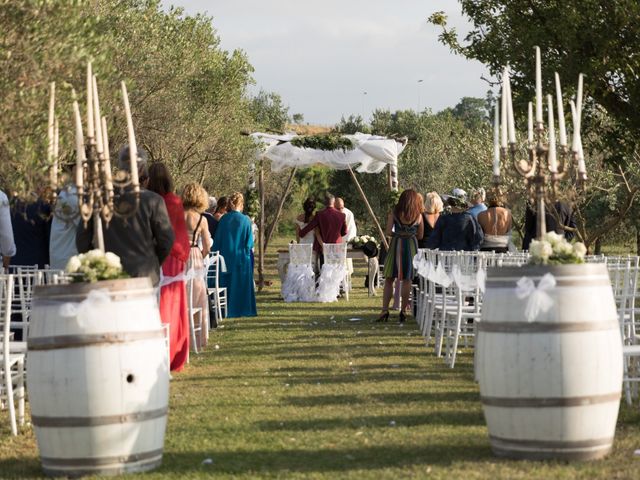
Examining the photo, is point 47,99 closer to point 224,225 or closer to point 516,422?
point 516,422

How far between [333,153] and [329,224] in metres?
3.02

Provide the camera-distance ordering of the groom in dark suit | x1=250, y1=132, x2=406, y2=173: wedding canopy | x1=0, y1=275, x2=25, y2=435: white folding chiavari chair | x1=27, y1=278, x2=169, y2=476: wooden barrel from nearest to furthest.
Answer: x1=27, y1=278, x2=169, y2=476: wooden barrel < x1=0, y1=275, x2=25, y2=435: white folding chiavari chair < the groom in dark suit < x1=250, y1=132, x2=406, y2=173: wedding canopy

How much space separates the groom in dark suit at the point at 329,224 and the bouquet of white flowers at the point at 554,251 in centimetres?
1530

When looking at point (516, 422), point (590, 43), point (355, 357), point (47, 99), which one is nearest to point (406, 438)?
point (516, 422)

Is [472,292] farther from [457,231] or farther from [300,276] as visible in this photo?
[300,276]

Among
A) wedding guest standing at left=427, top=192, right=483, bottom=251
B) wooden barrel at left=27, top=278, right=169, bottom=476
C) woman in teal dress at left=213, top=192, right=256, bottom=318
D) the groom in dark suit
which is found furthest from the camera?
the groom in dark suit

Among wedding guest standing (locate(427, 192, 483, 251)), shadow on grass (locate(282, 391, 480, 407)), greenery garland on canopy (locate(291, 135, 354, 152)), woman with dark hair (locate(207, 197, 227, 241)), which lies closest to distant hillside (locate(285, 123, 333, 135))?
greenery garland on canopy (locate(291, 135, 354, 152))

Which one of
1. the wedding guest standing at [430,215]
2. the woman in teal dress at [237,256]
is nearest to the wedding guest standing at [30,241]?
the woman in teal dress at [237,256]

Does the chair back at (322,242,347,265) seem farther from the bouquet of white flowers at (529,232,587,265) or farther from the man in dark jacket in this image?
the bouquet of white flowers at (529,232,587,265)

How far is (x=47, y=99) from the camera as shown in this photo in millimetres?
9859

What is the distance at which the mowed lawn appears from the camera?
716cm

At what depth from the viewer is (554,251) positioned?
24.1ft

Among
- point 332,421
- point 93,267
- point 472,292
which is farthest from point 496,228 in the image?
point 93,267

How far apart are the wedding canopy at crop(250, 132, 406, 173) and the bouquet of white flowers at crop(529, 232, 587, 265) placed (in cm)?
1792
